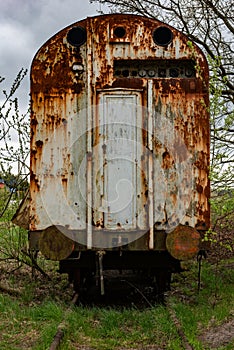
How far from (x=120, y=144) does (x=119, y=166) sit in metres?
0.29

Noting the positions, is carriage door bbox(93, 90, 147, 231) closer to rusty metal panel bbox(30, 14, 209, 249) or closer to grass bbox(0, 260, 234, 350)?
rusty metal panel bbox(30, 14, 209, 249)

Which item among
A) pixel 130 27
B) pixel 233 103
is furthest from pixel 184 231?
pixel 233 103

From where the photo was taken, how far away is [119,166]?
24.1 ft

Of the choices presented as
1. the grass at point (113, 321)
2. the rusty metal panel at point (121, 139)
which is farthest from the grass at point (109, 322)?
the rusty metal panel at point (121, 139)

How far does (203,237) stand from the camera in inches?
290

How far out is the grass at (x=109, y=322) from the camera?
237 inches

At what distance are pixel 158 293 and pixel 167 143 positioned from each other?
2.61 m

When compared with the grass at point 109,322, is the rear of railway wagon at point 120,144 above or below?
above

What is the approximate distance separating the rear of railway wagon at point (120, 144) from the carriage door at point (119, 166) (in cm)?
1

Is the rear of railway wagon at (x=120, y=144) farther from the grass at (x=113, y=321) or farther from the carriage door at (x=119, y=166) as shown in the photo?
the grass at (x=113, y=321)

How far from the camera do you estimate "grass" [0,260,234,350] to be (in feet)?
19.8

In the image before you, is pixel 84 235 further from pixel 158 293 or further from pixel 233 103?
pixel 233 103

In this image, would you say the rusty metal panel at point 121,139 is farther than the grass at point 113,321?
Yes

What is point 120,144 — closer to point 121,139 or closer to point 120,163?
point 121,139
